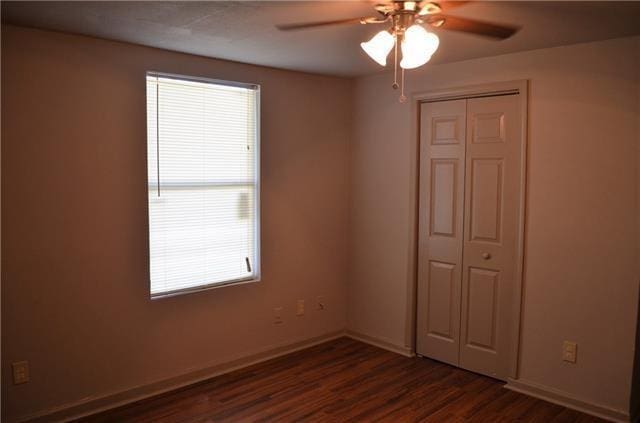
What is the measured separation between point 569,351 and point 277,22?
275cm

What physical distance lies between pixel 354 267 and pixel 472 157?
1517 millimetres

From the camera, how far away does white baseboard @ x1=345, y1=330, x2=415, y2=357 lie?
14.0 ft

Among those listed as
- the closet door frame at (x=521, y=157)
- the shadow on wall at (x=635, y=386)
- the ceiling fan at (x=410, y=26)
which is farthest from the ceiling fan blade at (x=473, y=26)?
the shadow on wall at (x=635, y=386)

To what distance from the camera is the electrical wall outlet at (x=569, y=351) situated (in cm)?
331

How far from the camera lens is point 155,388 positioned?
11.5 ft

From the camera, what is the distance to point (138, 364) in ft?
11.2

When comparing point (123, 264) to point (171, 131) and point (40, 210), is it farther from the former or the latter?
point (171, 131)

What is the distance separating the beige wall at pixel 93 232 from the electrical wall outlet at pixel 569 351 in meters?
2.19

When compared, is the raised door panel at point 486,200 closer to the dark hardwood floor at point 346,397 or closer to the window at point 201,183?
the dark hardwood floor at point 346,397

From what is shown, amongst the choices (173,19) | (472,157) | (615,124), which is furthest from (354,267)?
(173,19)

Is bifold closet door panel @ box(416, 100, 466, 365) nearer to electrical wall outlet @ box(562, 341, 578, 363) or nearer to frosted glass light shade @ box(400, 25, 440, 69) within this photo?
electrical wall outlet @ box(562, 341, 578, 363)

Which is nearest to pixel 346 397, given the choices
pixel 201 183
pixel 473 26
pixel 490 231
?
pixel 490 231

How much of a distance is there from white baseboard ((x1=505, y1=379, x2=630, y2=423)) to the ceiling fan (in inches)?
90.0

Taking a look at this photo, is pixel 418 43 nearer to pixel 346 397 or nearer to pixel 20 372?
pixel 346 397
